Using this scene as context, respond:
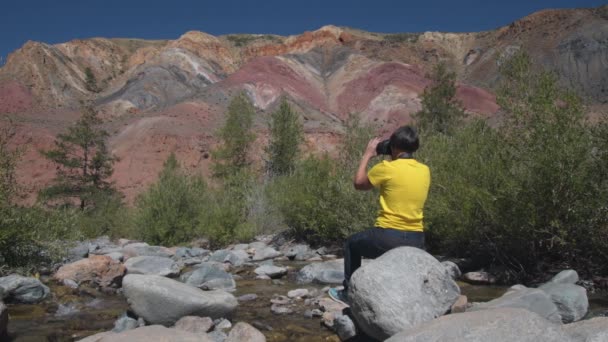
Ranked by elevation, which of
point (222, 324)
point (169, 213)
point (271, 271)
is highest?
point (222, 324)

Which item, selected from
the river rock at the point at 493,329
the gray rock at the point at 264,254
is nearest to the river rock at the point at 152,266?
the gray rock at the point at 264,254

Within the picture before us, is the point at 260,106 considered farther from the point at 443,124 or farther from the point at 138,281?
the point at 138,281

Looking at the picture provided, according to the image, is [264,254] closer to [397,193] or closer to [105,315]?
[105,315]

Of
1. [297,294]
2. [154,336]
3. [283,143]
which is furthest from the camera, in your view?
[283,143]

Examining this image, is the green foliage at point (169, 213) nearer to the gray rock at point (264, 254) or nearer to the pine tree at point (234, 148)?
the gray rock at point (264, 254)

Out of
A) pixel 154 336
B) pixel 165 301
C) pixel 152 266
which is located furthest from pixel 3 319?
pixel 152 266

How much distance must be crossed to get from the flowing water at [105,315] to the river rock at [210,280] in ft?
0.97

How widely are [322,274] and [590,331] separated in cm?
671

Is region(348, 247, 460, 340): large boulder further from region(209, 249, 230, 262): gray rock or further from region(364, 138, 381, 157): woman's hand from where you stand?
region(209, 249, 230, 262): gray rock

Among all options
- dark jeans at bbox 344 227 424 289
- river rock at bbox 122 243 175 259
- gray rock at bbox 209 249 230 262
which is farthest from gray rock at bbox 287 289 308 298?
river rock at bbox 122 243 175 259

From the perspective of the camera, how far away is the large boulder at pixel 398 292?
5227 millimetres

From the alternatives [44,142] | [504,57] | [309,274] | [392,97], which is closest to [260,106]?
[392,97]

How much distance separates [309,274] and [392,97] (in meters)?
56.4

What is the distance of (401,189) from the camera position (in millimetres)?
5266
